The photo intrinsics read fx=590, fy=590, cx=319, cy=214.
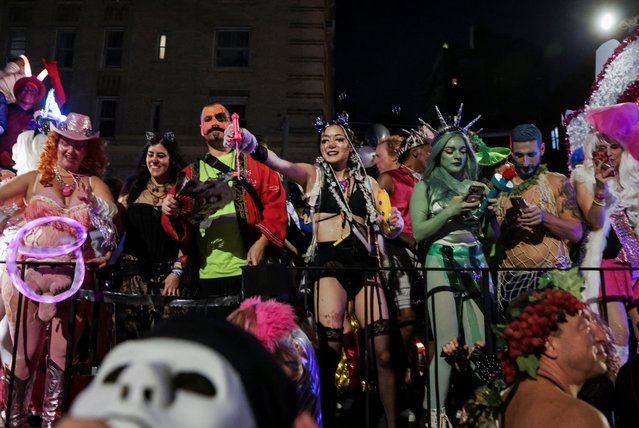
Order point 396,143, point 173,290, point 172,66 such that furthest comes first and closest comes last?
1. point 172,66
2. point 396,143
3. point 173,290

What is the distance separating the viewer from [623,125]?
4.67m

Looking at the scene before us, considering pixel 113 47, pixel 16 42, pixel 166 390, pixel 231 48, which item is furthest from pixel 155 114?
pixel 166 390

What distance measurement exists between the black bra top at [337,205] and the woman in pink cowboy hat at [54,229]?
1547mm

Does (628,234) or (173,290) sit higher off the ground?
(628,234)

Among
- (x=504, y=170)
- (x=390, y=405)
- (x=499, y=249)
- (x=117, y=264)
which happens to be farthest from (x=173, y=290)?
(x=504, y=170)

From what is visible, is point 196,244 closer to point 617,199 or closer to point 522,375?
point 522,375

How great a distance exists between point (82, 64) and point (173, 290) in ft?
61.1

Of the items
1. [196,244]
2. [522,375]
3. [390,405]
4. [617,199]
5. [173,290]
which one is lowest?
[390,405]

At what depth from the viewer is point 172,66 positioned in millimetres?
20094

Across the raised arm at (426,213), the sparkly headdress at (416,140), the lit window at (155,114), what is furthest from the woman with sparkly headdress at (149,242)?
the lit window at (155,114)

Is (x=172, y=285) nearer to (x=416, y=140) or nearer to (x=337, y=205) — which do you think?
(x=337, y=205)

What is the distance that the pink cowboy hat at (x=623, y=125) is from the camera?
15.2ft

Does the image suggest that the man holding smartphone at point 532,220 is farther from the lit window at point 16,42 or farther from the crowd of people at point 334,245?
the lit window at point 16,42

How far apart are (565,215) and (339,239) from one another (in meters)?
1.79
